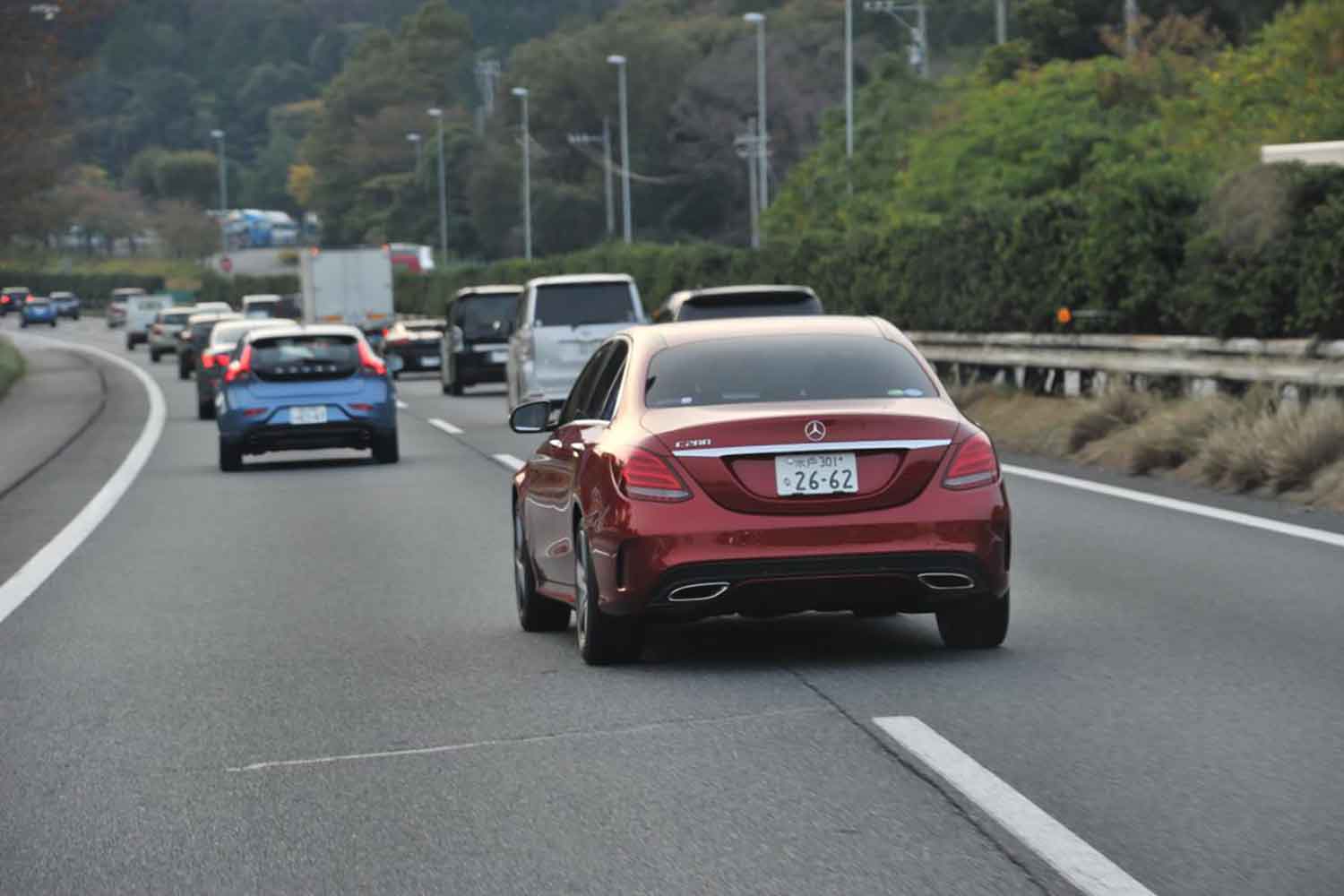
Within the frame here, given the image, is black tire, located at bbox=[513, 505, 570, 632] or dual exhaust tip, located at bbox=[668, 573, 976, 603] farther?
black tire, located at bbox=[513, 505, 570, 632]

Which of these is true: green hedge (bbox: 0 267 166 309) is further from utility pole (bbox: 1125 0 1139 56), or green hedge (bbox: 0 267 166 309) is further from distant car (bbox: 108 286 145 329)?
utility pole (bbox: 1125 0 1139 56)

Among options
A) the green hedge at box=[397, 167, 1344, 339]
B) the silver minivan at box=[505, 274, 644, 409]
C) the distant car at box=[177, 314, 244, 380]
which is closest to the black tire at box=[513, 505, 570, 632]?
the green hedge at box=[397, 167, 1344, 339]

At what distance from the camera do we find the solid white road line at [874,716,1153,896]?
20.4ft

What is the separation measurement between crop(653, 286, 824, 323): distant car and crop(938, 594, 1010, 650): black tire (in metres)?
13.8

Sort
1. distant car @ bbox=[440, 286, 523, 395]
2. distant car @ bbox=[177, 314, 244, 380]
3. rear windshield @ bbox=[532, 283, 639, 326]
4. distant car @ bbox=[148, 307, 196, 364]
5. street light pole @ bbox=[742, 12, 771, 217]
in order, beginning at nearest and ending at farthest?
rear windshield @ bbox=[532, 283, 639, 326], distant car @ bbox=[440, 286, 523, 395], distant car @ bbox=[177, 314, 244, 380], distant car @ bbox=[148, 307, 196, 364], street light pole @ bbox=[742, 12, 771, 217]

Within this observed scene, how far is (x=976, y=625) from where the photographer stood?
33.8ft

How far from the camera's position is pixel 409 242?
512 ft

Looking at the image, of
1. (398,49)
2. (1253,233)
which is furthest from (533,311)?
(398,49)

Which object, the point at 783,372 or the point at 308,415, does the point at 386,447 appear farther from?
the point at 783,372

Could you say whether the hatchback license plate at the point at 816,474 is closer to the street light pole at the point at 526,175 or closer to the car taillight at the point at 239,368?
the car taillight at the point at 239,368

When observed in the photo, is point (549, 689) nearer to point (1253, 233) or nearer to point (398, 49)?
point (1253, 233)

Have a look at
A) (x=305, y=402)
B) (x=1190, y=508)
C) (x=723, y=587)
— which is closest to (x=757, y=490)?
(x=723, y=587)

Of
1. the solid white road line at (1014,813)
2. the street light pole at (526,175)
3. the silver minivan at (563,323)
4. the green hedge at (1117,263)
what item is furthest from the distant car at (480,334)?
the street light pole at (526,175)

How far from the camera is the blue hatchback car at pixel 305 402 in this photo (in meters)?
25.3
